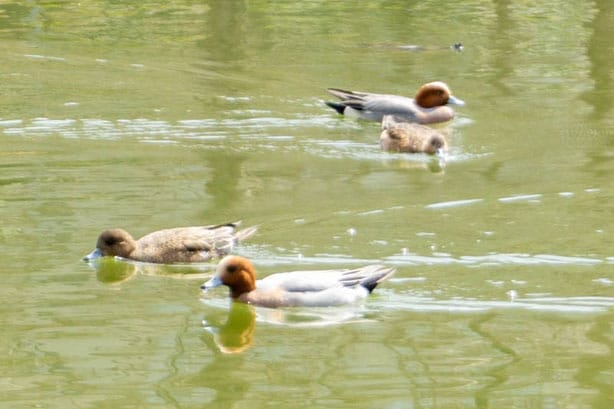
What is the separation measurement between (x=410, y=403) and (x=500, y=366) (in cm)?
81

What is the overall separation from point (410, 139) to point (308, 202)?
98.6 inches

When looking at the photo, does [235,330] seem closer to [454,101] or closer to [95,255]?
[95,255]

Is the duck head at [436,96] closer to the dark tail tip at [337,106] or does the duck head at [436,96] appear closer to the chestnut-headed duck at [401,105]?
the chestnut-headed duck at [401,105]

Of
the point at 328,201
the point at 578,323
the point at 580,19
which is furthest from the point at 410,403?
the point at 580,19

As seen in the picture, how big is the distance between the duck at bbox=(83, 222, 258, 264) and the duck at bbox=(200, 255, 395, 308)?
872mm

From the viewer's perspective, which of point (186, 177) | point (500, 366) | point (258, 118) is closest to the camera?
point (500, 366)

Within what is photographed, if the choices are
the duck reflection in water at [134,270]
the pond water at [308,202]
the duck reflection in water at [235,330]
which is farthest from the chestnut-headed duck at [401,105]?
the duck reflection in water at [235,330]

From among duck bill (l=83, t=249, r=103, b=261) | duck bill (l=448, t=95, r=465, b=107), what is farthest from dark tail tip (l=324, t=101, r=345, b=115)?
duck bill (l=83, t=249, r=103, b=261)

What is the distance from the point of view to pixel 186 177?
45.4 ft

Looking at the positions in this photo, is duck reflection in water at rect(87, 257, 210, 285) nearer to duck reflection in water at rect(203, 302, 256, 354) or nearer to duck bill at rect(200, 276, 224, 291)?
duck bill at rect(200, 276, 224, 291)

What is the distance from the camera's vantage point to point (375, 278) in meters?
10.2

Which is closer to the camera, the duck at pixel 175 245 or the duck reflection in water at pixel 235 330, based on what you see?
the duck reflection in water at pixel 235 330

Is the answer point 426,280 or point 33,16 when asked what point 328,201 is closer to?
point 426,280

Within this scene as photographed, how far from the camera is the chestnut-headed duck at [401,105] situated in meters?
16.5
